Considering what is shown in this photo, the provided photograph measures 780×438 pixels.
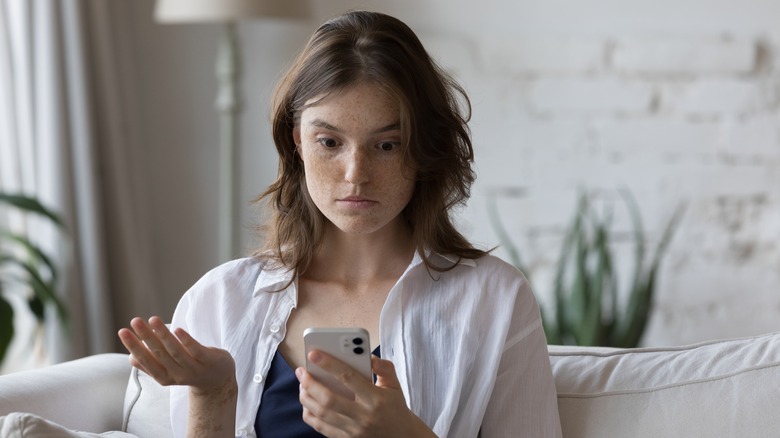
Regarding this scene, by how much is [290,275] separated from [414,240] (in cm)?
19

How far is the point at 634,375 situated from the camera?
1488mm

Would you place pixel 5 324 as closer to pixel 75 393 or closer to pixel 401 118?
pixel 75 393

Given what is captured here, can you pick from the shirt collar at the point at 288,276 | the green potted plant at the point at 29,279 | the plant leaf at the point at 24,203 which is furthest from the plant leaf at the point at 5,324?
the shirt collar at the point at 288,276

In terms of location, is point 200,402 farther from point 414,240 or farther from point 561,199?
point 561,199

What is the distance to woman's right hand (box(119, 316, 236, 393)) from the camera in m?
1.22

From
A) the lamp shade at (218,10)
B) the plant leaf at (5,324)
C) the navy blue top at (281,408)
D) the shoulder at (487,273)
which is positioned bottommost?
the plant leaf at (5,324)

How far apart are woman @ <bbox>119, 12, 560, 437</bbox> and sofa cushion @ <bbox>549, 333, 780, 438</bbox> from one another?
92 millimetres

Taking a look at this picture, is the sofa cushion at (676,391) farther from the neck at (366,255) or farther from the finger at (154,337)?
the finger at (154,337)

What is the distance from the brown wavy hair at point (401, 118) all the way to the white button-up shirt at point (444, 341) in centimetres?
5

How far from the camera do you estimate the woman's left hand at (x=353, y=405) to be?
3.85ft

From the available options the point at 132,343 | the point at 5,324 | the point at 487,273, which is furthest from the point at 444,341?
the point at 5,324

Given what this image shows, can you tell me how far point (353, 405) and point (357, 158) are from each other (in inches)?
13.5

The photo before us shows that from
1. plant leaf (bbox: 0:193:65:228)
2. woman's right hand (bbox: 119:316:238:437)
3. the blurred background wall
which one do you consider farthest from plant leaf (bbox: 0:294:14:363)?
woman's right hand (bbox: 119:316:238:437)

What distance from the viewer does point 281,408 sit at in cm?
145
